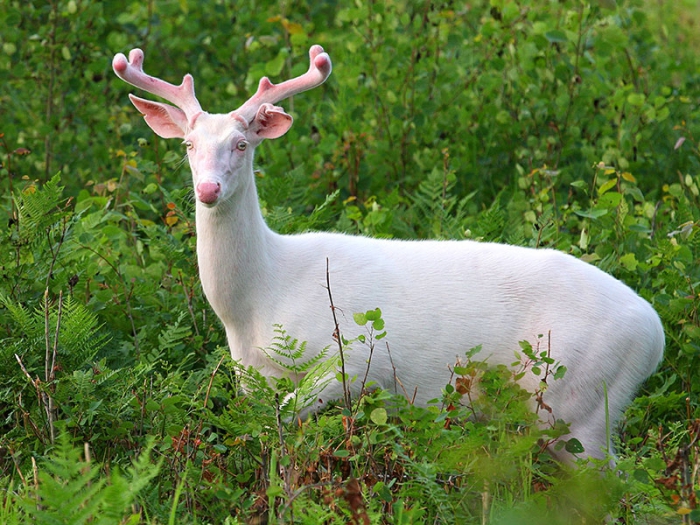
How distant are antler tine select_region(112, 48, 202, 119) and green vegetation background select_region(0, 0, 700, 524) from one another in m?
0.61

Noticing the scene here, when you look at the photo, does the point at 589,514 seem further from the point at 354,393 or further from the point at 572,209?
the point at 572,209

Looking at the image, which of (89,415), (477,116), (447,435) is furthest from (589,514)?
(477,116)

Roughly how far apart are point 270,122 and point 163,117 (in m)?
0.57

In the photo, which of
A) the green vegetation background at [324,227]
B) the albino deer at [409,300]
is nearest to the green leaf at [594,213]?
the green vegetation background at [324,227]

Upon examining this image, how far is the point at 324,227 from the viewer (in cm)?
606

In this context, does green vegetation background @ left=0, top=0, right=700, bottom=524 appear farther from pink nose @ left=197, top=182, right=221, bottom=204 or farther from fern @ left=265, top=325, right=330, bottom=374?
pink nose @ left=197, top=182, right=221, bottom=204

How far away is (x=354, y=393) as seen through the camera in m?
4.23

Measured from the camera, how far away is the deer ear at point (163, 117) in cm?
443

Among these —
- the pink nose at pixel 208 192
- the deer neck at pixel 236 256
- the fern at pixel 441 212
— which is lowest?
the fern at pixel 441 212

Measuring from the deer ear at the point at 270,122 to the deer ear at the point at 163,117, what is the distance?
0.34 m

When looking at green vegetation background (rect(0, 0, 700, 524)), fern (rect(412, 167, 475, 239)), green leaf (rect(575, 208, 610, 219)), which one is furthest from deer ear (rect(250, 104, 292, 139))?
green leaf (rect(575, 208, 610, 219))

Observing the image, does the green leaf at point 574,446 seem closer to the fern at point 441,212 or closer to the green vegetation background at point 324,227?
the green vegetation background at point 324,227

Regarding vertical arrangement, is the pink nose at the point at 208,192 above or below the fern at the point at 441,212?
above

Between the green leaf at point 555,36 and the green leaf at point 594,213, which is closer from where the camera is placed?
the green leaf at point 594,213
